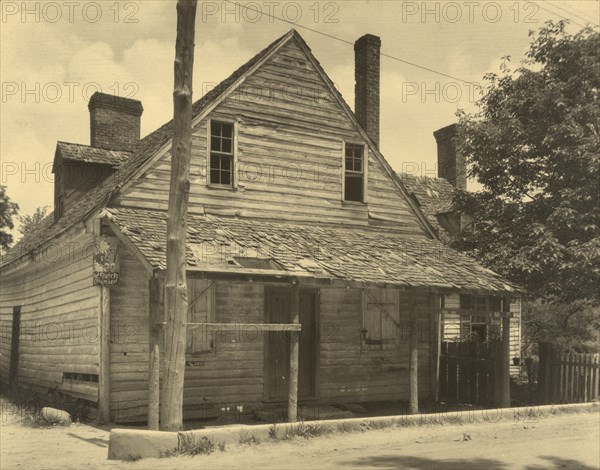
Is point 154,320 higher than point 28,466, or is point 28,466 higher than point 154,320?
point 154,320

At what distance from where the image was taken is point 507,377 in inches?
601

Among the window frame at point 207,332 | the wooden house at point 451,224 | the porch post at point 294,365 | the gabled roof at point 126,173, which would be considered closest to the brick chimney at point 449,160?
the wooden house at point 451,224

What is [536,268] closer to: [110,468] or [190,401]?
[190,401]

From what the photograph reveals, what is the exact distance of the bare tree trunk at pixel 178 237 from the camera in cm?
1014

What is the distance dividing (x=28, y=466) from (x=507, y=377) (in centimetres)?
1001

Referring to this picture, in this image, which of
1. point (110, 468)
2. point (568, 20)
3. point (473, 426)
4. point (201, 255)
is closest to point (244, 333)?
point (201, 255)

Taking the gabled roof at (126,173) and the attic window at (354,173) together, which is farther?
the attic window at (354,173)

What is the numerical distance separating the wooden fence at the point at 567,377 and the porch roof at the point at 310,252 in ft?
8.66

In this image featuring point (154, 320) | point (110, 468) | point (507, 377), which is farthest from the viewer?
point (507, 377)

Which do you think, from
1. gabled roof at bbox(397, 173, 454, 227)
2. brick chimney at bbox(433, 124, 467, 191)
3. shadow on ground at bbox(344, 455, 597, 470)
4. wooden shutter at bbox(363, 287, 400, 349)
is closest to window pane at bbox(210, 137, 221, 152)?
wooden shutter at bbox(363, 287, 400, 349)

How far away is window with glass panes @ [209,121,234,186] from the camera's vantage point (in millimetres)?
15539

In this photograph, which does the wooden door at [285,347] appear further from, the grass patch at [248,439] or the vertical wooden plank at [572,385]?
the vertical wooden plank at [572,385]

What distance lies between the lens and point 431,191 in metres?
26.9

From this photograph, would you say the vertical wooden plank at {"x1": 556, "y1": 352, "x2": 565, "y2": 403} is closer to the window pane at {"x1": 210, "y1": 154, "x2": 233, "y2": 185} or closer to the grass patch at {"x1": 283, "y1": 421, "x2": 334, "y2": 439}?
the grass patch at {"x1": 283, "y1": 421, "x2": 334, "y2": 439}
